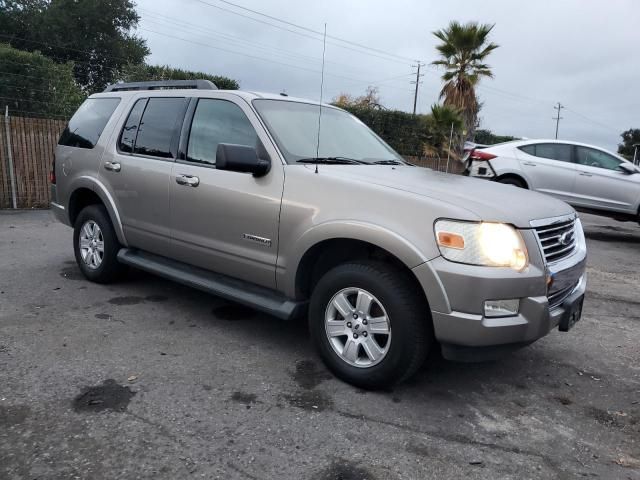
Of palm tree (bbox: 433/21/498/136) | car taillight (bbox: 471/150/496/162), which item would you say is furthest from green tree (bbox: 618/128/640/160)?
car taillight (bbox: 471/150/496/162)

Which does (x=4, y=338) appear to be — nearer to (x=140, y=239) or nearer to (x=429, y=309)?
(x=140, y=239)

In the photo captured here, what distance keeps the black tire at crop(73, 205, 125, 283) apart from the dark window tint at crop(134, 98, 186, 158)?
0.80 m

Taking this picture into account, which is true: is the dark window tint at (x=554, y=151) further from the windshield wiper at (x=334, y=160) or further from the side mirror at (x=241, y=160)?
the side mirror at (x=241, y=160)

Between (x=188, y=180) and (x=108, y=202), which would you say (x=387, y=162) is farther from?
(x=108, y=202)

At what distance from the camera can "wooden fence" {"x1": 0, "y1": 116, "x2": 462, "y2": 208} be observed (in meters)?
9.80

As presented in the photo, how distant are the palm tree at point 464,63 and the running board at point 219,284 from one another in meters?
15.0

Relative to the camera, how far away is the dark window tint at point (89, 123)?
17.1 ft

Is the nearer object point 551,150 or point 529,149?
point 551,150

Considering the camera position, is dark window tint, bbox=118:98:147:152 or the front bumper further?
dark window tint, bbox=118:98:147:152

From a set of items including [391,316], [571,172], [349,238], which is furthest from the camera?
[571,172]

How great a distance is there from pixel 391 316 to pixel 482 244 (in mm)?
662

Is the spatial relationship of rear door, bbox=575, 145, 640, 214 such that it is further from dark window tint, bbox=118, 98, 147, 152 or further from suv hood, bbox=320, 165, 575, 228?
dark window tint, bbox=118, 98, 147, 152

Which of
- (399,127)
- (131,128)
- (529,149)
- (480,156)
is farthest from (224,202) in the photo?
(399,127)

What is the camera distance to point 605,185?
32.3ft
